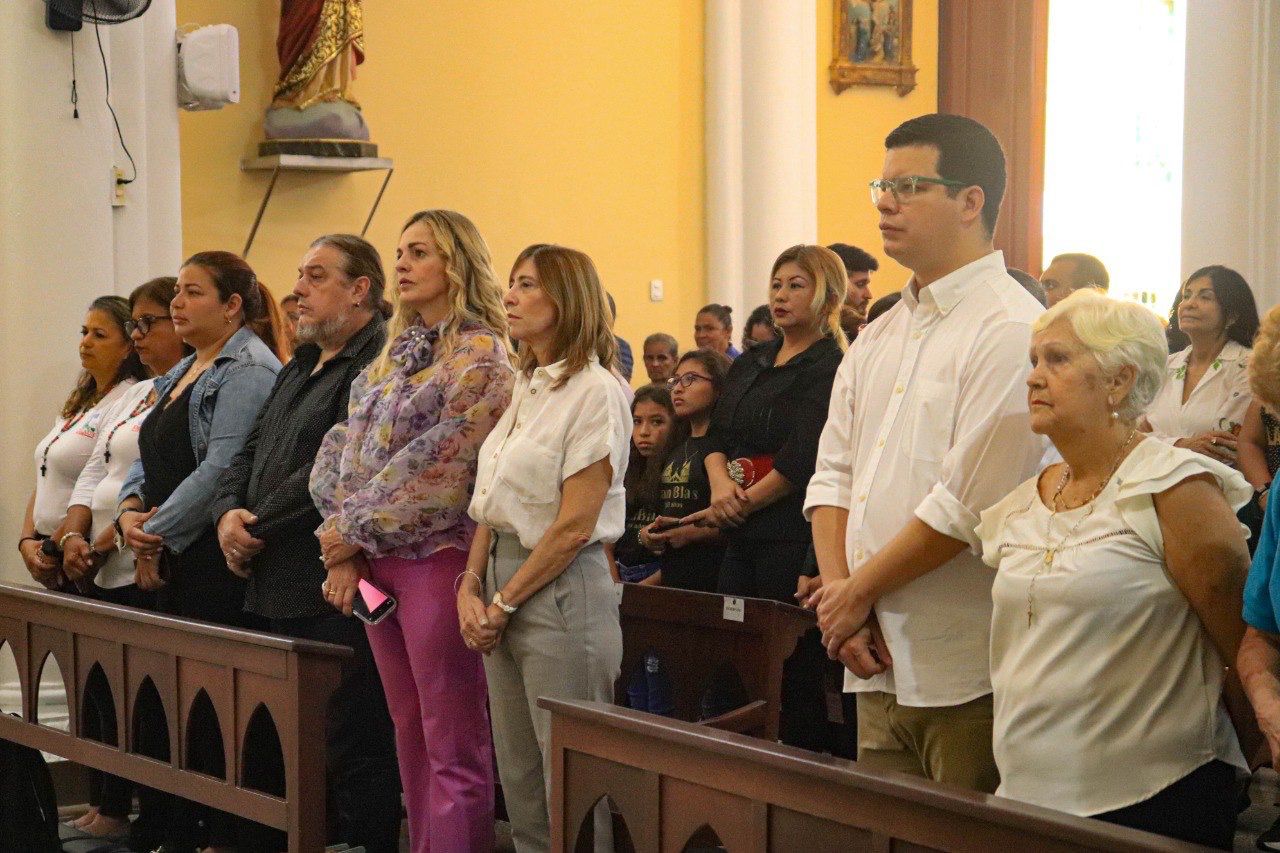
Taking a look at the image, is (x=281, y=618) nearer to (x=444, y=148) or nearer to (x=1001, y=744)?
(x=1001, y=744)

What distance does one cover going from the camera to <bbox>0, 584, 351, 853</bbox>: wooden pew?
2.95 m

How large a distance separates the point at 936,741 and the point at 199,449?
2.19m

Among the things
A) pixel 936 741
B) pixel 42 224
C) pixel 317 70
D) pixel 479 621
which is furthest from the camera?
pixel 317 70

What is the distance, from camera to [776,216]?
9.03m

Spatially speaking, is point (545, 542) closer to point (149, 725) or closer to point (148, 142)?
point (149, 725)

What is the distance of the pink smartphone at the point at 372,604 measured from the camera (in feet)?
10.4

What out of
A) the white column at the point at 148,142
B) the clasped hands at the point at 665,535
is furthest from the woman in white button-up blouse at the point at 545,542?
the white column at the point at 148,142

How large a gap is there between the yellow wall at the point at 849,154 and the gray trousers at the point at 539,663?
7.05 m

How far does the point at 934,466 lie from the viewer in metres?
2.37

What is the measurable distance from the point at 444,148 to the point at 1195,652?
713 cm

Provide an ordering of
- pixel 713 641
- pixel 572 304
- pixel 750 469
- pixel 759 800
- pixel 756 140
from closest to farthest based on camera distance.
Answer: pixel 759 800, pixel 572 304, pixel 713 641, pixel 750 469, pixel 756 140

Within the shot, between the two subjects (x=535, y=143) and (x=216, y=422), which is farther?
(x=535, y=143)

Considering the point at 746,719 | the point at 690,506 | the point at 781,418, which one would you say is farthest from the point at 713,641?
the point at 690,506

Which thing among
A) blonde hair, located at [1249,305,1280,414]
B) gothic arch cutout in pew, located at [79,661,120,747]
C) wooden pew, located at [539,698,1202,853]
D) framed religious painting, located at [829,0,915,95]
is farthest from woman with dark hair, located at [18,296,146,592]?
framed religious painting, located at [829,0,915,95]
